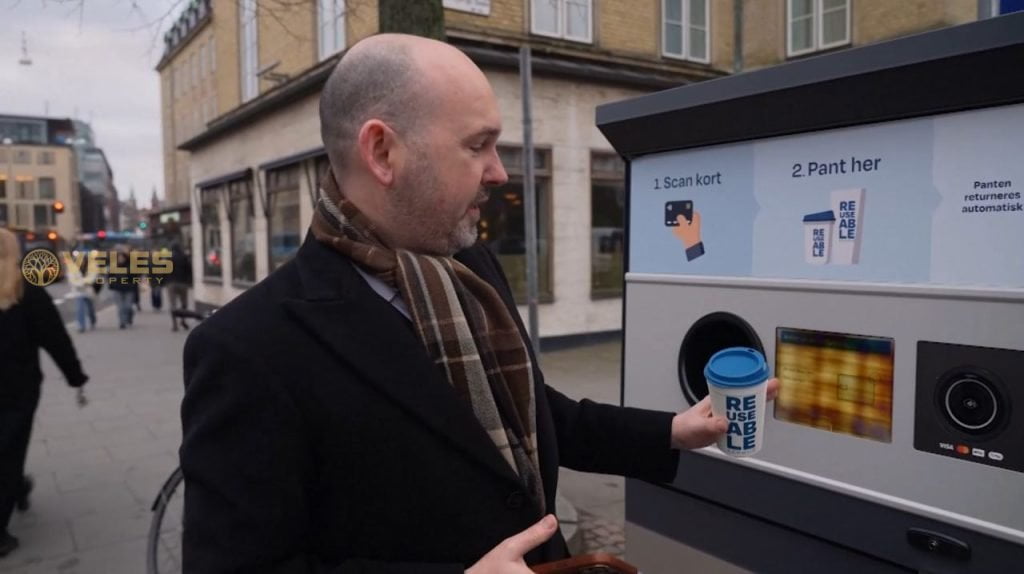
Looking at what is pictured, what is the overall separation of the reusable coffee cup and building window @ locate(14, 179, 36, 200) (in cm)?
587

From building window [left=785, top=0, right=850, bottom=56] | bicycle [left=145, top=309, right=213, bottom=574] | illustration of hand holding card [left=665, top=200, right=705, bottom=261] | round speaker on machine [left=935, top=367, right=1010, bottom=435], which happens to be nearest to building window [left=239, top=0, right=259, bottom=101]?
building window [left=785, top=0, right=850, bottom=56]

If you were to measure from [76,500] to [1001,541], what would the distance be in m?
5.50

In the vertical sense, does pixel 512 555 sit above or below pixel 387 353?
below

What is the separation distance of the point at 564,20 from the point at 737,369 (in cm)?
→ 1048

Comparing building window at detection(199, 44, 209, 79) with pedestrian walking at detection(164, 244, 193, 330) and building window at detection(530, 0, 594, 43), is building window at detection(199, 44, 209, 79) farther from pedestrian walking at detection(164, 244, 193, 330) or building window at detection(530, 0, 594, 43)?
building window at detection(530, 0, 594, 43)

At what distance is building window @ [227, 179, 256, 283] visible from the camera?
16109mm

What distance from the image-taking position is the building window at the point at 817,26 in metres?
6.52

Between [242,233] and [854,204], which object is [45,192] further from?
[242,233]

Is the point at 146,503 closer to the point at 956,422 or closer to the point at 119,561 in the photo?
the point at 119,561

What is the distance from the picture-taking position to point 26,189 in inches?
242

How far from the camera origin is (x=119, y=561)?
4.18 metres

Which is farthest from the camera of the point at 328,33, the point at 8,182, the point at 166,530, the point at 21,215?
the point at 328,33

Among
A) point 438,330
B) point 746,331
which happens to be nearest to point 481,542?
point 438,330

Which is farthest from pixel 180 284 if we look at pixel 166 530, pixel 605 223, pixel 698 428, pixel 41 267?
pixel 698 428
